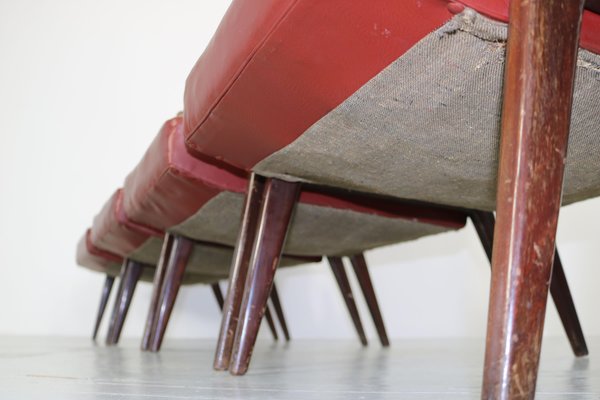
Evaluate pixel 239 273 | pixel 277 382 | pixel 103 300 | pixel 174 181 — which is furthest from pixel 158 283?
pixel 103 300

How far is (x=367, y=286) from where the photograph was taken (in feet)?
6.95

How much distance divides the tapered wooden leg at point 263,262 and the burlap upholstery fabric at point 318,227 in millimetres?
221

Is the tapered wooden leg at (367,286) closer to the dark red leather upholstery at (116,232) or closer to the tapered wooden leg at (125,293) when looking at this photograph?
the dark red leather upholstery at (116,232)

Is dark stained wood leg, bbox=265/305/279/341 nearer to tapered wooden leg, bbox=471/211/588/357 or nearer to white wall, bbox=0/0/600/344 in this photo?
white wall, bbox=0/0/600/344

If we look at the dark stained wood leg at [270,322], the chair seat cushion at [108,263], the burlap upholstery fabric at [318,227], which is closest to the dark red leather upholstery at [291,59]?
the burlap upholstery fabric at [318,227]

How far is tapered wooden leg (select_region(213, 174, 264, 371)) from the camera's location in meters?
1.09

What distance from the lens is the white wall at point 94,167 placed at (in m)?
3.55

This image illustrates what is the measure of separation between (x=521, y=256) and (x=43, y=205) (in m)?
3.88

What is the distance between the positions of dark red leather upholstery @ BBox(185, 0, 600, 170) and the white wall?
8.72 ft

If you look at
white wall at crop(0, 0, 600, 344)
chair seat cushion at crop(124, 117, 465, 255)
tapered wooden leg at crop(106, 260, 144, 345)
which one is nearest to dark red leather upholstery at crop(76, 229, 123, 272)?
tapered wooden leg at crop(106, 260, 144, 345)

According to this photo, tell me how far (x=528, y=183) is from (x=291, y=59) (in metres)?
0.32

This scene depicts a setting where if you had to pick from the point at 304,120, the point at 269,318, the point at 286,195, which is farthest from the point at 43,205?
the point at 304,120

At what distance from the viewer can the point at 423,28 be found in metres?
0.57

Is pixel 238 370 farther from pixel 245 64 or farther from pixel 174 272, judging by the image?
pixel 174 272
